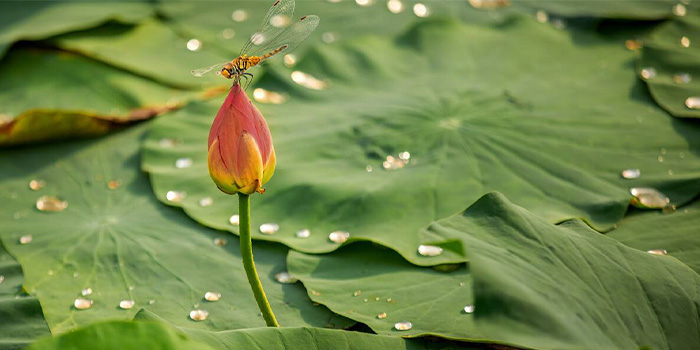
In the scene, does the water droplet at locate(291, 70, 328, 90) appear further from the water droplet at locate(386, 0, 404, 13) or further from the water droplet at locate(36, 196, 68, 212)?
the water droplet at locate(36, 196, 68, 212)

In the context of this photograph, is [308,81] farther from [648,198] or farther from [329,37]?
[648,198]

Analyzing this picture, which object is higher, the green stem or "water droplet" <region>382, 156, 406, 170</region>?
the green stem

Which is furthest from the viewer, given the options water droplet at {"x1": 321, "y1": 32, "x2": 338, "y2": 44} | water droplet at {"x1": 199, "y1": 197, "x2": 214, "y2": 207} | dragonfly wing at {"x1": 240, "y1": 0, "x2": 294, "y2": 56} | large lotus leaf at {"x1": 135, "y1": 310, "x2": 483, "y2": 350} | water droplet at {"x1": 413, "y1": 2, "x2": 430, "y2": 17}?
water droplet at {"x1": 413, "y1": 2, "x2": 430, "y2": 17}

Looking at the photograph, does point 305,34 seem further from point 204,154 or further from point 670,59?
point 670,59

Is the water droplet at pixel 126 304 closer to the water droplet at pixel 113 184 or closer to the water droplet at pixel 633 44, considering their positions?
the water droplet at pixel 113 184

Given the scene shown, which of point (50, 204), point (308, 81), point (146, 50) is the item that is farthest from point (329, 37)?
point (50, 204)

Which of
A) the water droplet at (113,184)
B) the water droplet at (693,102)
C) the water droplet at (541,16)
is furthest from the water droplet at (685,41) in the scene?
the water droplet at (113,184)

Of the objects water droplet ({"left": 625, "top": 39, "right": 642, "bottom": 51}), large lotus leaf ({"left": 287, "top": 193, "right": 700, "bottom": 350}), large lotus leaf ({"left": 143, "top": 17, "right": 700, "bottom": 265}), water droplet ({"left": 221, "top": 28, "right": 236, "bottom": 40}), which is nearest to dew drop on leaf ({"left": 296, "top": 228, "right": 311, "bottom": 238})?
large lotus leaf ({"left": 143, "top": 17, "right": 700, "bottom": 265})
